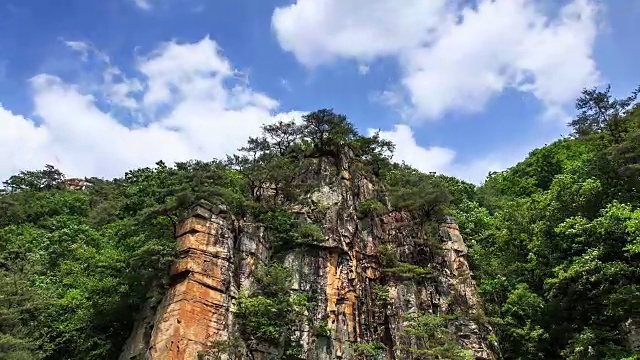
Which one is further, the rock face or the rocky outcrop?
the rock face

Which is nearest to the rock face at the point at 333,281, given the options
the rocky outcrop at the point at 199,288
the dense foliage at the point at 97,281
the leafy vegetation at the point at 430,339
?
the rocky outcrop at the point at 199,288

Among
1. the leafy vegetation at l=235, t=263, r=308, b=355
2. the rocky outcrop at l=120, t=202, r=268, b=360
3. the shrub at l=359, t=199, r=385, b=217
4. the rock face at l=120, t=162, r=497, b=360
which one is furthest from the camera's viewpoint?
the shrub at l=359, t=199, r=385, b=217

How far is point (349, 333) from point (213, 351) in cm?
633

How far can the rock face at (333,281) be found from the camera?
16.8 m

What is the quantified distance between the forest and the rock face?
2.43 feet

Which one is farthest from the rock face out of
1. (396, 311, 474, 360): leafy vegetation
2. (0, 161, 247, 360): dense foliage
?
(0, 161, 247, 360): dense foliage

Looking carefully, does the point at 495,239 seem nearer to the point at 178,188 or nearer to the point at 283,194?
the point at 283,194

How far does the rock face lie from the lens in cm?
1675

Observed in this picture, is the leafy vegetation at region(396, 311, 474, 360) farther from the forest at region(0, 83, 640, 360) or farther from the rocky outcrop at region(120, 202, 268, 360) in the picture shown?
the rocky outcrop at region(120, 202, 268, 360)

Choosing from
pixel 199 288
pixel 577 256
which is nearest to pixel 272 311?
pixel 199 288

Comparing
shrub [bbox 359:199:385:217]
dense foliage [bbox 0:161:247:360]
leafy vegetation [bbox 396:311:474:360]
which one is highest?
shrub [bbox 359:199:385:217]

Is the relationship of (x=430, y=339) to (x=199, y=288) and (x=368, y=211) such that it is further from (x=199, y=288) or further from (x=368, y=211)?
(x=199, y=288)

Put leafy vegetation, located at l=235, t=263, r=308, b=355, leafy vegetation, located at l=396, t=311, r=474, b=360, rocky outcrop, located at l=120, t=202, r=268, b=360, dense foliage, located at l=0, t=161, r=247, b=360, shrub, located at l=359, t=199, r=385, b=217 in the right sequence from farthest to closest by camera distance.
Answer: shrub, located at l=359, t=199, r=385, b=217 → dense foliage, located at l=0, t=161, r=247, b=360 → leafy vegetation, located at l=235, t=263, r=308, b=355 → leafy vegetation, located at l=396, t=311, r=474, b=360 → rocky outcrop, located at l=120, t=202, r=268, b=360

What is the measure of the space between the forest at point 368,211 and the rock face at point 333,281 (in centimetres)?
74
